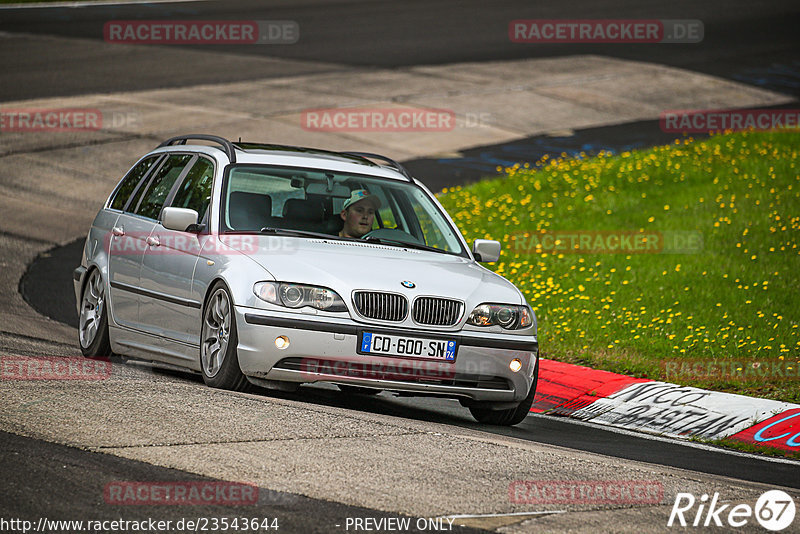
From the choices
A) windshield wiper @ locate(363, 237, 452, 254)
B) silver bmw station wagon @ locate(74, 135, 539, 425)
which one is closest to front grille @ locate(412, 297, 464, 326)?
silver bmw station wagon @ locate(74, 135, 539, 425)

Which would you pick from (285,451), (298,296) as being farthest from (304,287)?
(285,451)

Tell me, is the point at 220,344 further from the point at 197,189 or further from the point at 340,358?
the point at 197,189

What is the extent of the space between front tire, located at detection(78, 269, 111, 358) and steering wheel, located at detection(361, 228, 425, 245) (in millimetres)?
2184

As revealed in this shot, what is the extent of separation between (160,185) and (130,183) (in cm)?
66

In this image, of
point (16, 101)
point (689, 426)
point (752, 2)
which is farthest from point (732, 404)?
point (752, 2)

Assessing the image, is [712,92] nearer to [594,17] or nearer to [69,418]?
[594,17]

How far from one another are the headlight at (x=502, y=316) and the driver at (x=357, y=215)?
129 centimetres

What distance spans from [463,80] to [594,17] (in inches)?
398

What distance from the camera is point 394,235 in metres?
8.91

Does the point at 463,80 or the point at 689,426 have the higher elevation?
the point at 463,80

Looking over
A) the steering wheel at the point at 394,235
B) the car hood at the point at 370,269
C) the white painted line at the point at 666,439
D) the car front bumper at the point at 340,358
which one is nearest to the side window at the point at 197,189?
the car hood at the point at 370,269

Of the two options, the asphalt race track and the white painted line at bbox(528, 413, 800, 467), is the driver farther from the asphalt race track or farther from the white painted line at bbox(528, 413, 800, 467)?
the white painted line at bbox(528, 413, 800, 467)

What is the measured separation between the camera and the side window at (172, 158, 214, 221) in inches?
346

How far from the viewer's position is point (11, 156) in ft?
64.2
